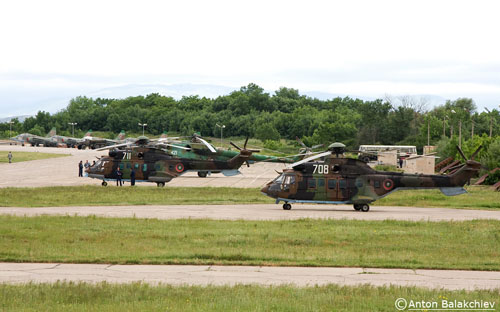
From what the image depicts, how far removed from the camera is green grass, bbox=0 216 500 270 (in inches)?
722

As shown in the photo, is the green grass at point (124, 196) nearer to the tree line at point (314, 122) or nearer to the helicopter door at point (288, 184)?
the helicopter door at point (288, 184)

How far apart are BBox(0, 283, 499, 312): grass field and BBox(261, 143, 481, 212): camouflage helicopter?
19.2m

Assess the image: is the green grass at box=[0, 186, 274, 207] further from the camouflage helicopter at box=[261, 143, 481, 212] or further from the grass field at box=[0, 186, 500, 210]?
the camouflage helicopter at box=[261, 143, 481, 212]

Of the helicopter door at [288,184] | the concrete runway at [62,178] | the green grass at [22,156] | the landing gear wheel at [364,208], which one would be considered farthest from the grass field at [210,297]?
the green grass at [22,156]

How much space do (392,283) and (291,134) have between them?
147 m

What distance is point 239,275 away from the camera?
53.9ft

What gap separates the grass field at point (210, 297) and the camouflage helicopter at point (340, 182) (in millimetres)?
19236

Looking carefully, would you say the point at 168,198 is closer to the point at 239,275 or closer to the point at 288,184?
the point at 288,184

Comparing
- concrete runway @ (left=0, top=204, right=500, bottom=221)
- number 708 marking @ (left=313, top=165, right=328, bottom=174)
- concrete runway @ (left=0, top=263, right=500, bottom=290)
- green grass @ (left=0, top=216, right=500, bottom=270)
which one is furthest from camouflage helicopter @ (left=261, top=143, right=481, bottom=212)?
concrete runway @ (left=0, top=263, right=500, bottom=290)

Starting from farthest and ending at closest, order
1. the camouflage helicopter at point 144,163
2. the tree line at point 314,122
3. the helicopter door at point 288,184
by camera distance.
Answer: the tree line at point 314,122 → the camouflage helicopter at point 144,163 → the helicopter door at point 288,184

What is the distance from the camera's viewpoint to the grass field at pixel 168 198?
36.6m

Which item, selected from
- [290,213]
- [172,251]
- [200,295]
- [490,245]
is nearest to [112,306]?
[200,295]

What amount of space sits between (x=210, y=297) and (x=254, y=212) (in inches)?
722

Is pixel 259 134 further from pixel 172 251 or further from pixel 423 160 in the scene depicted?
pixel 172 251
